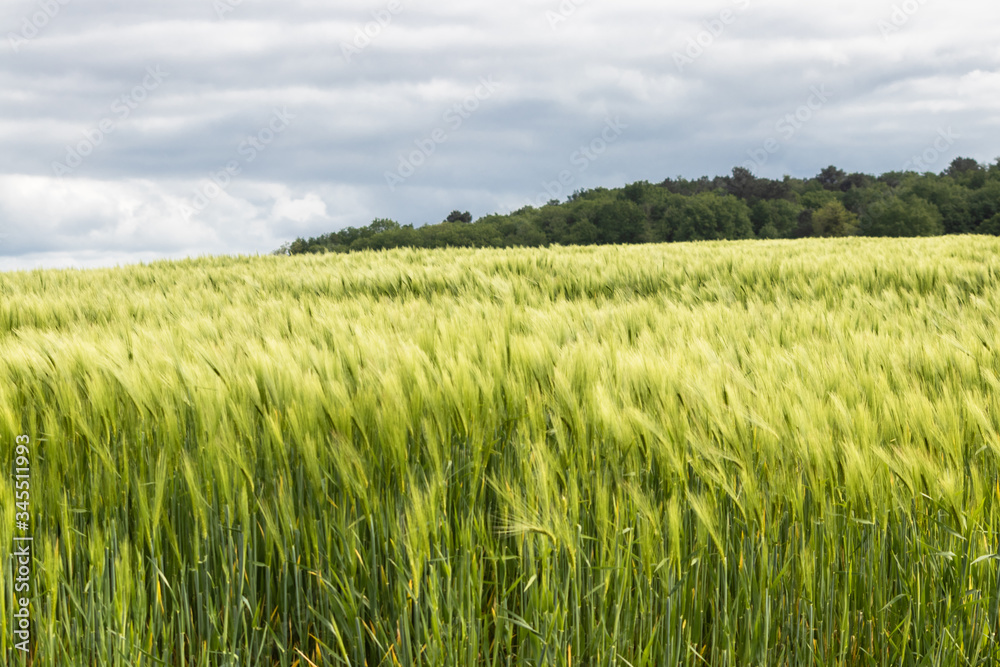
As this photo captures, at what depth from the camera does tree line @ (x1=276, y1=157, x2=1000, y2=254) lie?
5966 cm

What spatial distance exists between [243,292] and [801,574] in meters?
4.80

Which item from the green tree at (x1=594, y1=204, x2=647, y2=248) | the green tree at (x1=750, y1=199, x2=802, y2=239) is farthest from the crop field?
the green tree at (x1=750, y1=199, x2=802, y2=239)

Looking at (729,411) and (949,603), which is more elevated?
(729,411)

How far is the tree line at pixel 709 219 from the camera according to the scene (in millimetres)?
59656

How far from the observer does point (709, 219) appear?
65.2 meters

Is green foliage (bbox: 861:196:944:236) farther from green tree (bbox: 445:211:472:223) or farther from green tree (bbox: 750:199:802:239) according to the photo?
green tree (bbox: 445:211:472:223)

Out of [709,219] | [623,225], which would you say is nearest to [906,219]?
[709,219]

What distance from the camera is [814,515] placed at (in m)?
1.15

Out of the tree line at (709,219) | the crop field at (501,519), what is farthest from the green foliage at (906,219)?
the crop field at (501,519)

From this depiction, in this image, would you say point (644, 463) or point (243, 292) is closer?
point (644, 463)

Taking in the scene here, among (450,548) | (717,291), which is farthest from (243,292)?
(450,548)

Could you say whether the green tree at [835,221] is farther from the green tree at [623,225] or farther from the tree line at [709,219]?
the green tree at [623,225]

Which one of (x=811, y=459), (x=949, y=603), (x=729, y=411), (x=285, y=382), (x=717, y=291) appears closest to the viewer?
(x=949, y=603)

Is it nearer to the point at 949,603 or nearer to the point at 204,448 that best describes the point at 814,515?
the point at 949,603
